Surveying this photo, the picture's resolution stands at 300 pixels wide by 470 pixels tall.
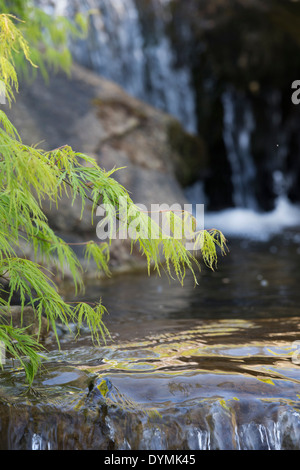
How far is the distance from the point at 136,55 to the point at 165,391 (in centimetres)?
972

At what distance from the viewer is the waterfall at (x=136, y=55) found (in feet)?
36.5

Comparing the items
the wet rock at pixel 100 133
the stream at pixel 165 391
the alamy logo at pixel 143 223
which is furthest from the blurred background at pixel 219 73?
the alamy logo at pixel 143 223

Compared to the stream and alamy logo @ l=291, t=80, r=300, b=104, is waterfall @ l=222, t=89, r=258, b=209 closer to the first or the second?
alamy logo @ l=291, t=80, r=300, b=104

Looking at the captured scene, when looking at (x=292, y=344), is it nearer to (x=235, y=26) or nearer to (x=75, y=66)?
(x=75, y=66)

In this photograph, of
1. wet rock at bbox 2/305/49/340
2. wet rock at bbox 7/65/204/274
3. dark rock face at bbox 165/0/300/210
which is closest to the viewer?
wet rock at bbox 2/305/49/340

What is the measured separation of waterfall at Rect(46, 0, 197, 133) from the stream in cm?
819

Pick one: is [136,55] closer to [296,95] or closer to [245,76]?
[245,76]

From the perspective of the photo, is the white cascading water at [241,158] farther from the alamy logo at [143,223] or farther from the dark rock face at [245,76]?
the alamy logo at [143,223]

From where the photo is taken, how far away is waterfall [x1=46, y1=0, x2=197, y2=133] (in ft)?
36.5

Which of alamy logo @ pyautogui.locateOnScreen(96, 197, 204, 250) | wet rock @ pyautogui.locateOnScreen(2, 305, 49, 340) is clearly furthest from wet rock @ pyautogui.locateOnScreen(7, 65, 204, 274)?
alamy logo @ pyautogui.locateOnScreen(96, 197, 204, 250)

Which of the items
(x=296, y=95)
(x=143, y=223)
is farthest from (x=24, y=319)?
(x=296, y=95)

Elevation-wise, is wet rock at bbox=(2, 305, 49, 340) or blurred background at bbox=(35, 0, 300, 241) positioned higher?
blurred background at bbox=(35, 0, 300, 241)

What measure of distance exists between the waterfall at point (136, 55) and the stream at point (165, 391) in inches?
322

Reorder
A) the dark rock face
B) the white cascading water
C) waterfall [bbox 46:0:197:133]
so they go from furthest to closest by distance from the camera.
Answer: the white cascading water
the dark rock face
waterfall [bbox 46:0:197:133]
